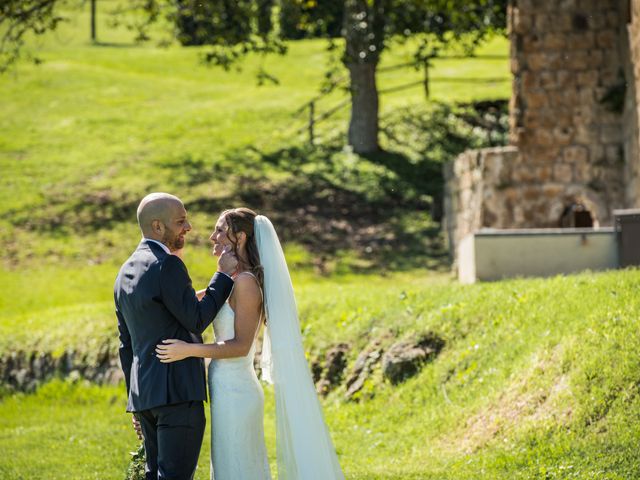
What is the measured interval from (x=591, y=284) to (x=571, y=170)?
25.8 ft

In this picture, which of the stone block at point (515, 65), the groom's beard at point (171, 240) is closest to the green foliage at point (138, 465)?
the groom's beard at point (171, 240)

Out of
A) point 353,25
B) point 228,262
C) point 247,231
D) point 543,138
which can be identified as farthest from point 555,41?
point 228,262

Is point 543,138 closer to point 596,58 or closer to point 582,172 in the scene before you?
point 582,172

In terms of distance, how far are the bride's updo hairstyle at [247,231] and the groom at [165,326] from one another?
0.33m

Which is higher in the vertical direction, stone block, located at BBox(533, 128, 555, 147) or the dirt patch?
stone block, located at BBox(533, 128, 555, 147)

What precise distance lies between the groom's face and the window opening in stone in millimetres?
13533

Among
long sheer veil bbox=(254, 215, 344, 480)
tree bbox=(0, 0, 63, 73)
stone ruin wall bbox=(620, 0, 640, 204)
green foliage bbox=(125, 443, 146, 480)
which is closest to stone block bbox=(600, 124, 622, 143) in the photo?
stone ruin wall bbox=(620, 0, 640, 204)

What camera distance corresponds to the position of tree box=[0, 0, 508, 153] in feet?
81.1

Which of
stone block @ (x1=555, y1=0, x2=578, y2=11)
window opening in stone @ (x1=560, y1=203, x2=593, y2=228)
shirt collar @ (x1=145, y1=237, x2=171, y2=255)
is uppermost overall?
stone block @ (x1=555, y1=0, x2=578, y2=11)

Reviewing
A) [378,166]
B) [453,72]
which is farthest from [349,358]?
[453,72]

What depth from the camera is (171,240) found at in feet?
22.2

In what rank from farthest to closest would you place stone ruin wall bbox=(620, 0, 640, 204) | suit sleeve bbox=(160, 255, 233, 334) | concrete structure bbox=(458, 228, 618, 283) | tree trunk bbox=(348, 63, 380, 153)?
tree trunk bbox=(348, 63, 380, 153)
stone ruin wall bbox=(620, 0, 640, 204)
concrete structure bbox=(458, 228, 618, 283)
suit sleeve bbox=(160, 255, 233, 334)

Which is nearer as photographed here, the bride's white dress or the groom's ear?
the groom's ear

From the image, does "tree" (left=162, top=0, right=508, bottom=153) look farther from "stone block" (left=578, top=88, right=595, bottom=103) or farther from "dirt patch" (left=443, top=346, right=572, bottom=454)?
"dirt patch" (left=443, top=346, right=572, bottom=454)
